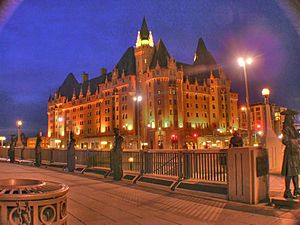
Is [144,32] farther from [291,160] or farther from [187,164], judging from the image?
[291,160]

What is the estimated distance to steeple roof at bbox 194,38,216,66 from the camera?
118 m

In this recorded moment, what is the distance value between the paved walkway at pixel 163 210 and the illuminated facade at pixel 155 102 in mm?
70040

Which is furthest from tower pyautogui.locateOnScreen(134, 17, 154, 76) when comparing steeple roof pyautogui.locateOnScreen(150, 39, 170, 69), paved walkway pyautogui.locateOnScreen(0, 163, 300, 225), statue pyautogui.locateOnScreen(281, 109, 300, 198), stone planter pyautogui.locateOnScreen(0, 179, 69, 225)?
stone planter pyautogui.locateOnScreen(0, 179, 69, 225)

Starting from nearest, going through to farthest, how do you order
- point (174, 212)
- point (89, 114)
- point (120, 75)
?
point (174, 212) → point (120, 75) → point (89, 114)

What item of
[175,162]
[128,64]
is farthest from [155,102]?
[175,162]

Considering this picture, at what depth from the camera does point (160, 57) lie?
9688 cm

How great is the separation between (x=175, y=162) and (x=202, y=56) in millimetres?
112734

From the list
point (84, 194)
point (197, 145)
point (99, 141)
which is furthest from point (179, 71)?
point (84, 194)

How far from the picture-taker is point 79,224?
608 cm

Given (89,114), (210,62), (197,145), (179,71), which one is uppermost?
(210,62)

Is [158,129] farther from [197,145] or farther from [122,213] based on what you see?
[122,213]

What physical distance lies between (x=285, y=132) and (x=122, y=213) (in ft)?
15.0

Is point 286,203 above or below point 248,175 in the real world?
below

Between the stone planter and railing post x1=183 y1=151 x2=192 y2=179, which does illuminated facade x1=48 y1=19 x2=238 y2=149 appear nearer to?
railing post x1=183 y1=151 x2=192 y2=179
